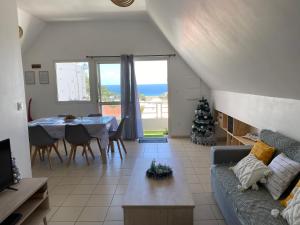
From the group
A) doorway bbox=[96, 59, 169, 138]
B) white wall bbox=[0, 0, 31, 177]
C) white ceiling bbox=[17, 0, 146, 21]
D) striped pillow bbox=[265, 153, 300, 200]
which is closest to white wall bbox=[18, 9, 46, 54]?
white ceiling bbox=[17, 0, 146, 21]

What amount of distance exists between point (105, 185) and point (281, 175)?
2288mm

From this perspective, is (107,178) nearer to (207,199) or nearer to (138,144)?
(207,199)

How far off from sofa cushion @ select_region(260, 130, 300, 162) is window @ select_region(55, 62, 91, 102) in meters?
4.56

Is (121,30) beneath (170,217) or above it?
above

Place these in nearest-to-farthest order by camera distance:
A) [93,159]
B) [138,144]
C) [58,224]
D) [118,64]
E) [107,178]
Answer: [58,224], [107,178], [93,159], [138,144], [118,64]

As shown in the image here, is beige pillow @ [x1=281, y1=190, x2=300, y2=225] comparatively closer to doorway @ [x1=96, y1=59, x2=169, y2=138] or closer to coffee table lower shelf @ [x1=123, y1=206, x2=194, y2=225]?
coffee table lower shelf @ [x1=123, y1=206, x2=194, y2=225]

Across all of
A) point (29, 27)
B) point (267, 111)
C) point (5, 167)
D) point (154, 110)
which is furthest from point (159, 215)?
point (154, 110)

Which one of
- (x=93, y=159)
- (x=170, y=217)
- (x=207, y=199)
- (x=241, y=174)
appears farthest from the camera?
(x=93, y=159)

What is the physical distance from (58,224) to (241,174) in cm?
193

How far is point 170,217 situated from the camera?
204 centimetres

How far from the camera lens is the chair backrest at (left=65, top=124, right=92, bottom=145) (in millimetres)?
4066

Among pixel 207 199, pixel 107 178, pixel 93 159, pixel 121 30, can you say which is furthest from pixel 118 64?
pixel 207 199

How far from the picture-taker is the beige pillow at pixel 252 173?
7.15 ft

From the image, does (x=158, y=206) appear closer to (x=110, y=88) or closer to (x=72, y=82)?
(x=110, y=88)
